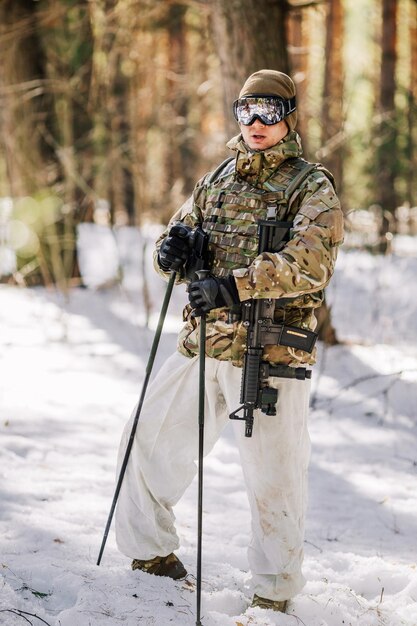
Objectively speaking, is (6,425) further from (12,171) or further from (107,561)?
(12,171)

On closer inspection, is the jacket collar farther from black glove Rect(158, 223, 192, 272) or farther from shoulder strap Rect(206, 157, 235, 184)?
black glove Rect(158, 223, 192, 272)

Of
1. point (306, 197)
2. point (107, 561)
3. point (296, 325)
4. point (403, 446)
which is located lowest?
point (403, 446)

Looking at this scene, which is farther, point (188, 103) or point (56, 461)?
point (188, 103)

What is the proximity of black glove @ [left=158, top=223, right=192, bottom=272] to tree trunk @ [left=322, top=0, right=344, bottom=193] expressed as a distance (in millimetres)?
4391

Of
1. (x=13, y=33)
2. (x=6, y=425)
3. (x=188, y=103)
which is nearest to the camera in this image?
(x=6, y=425)

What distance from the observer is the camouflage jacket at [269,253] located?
9.27 feet

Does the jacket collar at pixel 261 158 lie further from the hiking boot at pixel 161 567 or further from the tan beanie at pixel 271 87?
the hiking boot at pixel 161 567

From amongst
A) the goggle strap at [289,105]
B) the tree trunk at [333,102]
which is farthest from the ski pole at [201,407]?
the tree trunk at [333,102]

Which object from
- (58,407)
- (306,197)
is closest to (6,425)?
(58,407)

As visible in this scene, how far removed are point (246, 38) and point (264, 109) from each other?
12.1ft

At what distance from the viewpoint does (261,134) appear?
307 cm

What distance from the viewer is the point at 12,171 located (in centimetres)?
1016

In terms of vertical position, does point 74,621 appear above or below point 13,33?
below

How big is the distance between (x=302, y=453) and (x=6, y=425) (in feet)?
10.2
